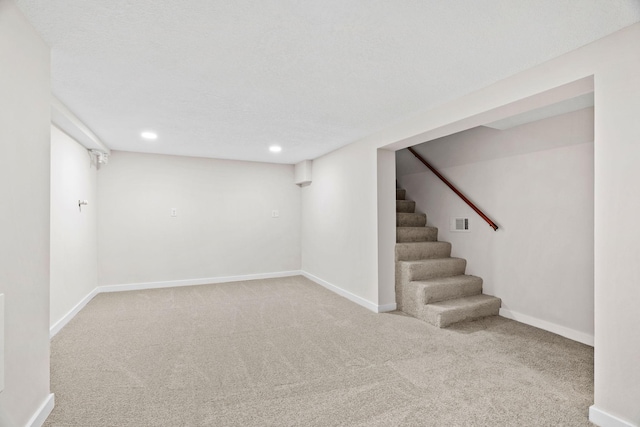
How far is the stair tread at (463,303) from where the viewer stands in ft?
10.8

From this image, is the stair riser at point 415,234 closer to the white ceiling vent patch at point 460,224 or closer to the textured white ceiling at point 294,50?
the white ceiling vent patch at point 460,224

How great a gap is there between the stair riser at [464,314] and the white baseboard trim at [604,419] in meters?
1.47

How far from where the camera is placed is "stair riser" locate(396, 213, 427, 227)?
14.5 ft

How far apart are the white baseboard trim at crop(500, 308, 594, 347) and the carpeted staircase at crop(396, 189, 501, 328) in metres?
0.14

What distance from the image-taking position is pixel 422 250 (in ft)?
13.1

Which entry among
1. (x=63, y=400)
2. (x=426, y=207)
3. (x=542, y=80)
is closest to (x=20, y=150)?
(x=63, y=400)

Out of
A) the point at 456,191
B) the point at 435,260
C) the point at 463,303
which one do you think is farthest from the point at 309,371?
the point at 456,191

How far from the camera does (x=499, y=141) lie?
3.63m

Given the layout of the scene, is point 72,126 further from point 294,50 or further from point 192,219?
point 294,50

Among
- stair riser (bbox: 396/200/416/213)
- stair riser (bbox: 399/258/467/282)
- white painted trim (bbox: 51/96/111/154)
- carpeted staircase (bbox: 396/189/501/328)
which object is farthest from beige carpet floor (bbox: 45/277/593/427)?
white painted trim (bbox: 51/96/111/154)

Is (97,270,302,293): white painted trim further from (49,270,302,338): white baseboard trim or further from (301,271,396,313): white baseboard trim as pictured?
(301,271,396,313): white baseboard trim

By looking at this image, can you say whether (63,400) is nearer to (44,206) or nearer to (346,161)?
(44,206)

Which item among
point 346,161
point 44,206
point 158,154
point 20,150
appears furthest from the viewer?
point 158,154

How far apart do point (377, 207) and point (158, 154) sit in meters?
3.66
